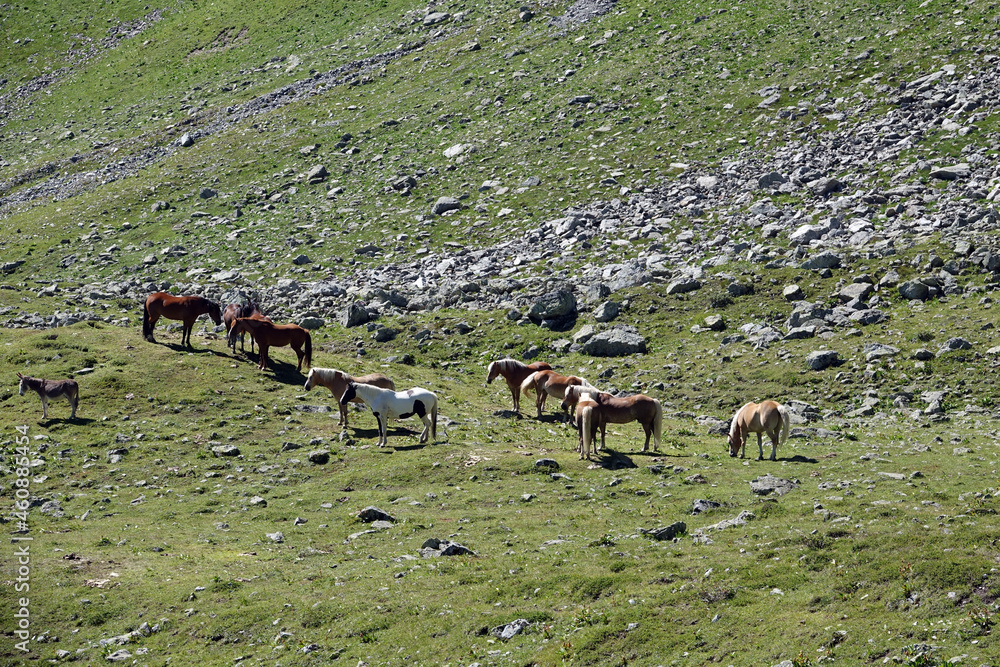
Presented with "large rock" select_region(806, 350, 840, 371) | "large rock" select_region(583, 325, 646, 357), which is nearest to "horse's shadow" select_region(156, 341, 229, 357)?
"large rock" select_region(583, 325, 646, 357)

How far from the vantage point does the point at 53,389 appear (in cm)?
2770

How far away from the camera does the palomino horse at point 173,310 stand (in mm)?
34406

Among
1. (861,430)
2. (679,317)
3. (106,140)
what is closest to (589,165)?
(679,317)

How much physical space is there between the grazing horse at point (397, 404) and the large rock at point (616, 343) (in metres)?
12.4

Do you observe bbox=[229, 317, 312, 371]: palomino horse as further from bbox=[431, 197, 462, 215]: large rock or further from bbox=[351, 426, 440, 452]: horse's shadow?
bbox=[431, 197, 462, 215]: large rock

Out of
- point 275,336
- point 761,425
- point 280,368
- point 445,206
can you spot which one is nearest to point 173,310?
point 275,336

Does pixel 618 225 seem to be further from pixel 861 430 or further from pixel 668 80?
pixel 861 430

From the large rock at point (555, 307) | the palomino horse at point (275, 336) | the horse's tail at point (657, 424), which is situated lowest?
the horse's tail at point (657, 424)

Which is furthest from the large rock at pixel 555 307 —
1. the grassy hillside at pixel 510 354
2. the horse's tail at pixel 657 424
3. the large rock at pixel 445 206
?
the horse's tail at pixel 657 424

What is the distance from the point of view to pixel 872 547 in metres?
16.2

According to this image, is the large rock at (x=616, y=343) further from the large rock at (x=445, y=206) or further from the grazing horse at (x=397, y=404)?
the large rock at (x=445, y=206)

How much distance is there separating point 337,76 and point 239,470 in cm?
5793

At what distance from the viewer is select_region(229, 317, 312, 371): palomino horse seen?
105ft

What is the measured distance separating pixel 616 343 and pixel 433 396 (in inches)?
501
